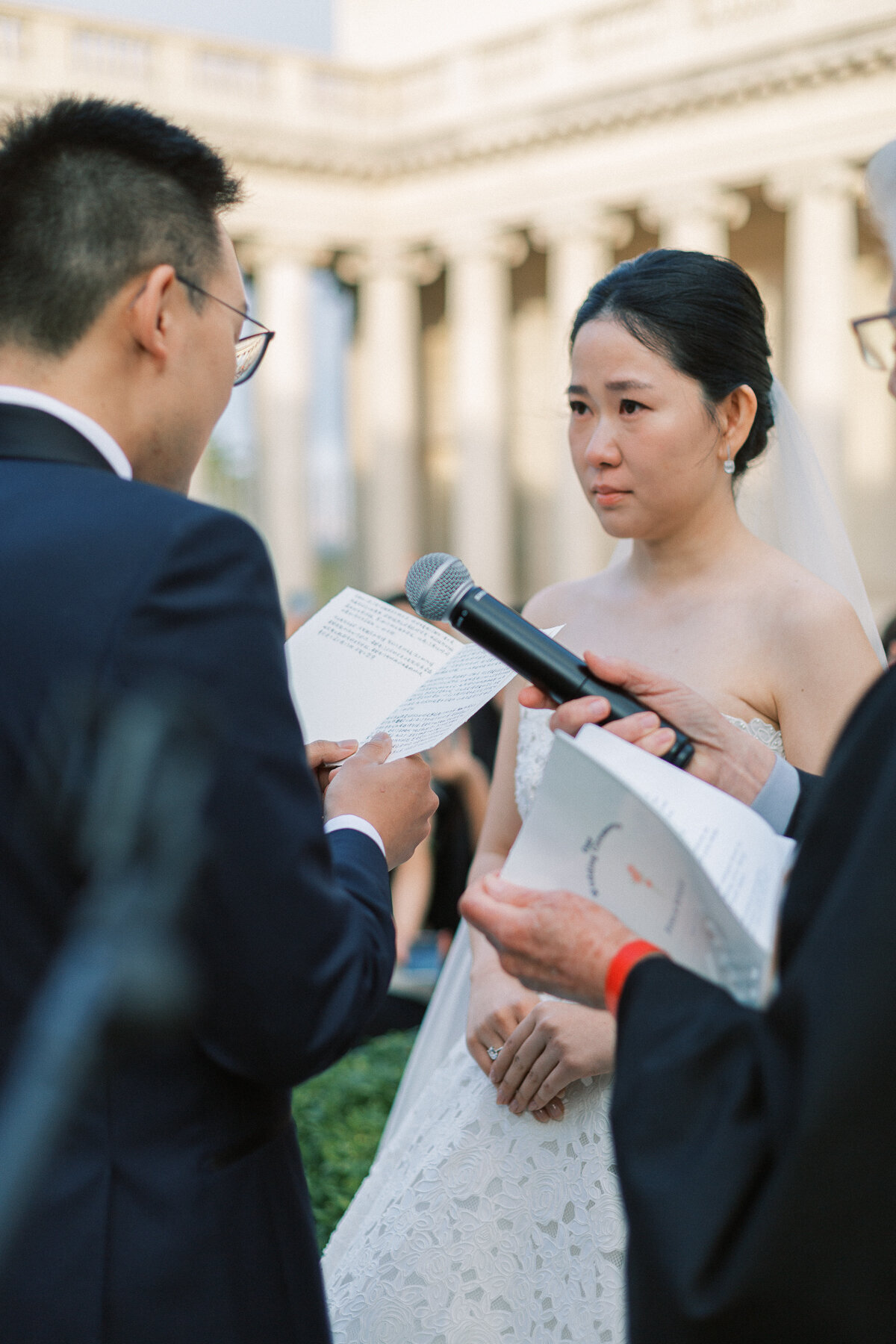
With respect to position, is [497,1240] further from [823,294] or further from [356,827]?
[823,294]

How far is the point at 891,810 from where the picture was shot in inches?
55.6

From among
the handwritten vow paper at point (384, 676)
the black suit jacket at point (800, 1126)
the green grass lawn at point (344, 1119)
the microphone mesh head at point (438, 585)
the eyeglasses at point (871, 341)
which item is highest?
the eyeglasses at point (871, 341)

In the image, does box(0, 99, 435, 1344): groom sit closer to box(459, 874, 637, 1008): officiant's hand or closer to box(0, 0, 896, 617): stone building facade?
box(459, 874, 637, 1008): officiant's hand

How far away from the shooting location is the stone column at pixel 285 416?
28375mm

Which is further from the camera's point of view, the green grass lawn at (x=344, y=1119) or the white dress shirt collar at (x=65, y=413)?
the green grass lawn at (x=344, y=1119)

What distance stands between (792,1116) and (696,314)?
7.61 feet

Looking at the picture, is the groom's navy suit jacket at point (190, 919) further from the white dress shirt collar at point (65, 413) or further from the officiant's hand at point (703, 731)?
the officiant's hand at point (703, 731)

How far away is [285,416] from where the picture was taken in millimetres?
28578

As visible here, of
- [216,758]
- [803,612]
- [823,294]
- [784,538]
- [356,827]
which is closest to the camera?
[216,758]

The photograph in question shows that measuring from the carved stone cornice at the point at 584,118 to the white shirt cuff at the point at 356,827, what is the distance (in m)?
23.9

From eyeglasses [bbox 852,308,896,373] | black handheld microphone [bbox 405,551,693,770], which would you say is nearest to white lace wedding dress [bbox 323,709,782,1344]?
black handheld microphone [bbox 405,551,693,770]

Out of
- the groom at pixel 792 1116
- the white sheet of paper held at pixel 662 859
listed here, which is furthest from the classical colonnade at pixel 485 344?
the groom at pixel 792 1116

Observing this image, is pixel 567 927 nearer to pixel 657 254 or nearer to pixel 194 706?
pixel 194 706

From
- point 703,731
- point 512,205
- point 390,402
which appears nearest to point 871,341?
point 703,731
